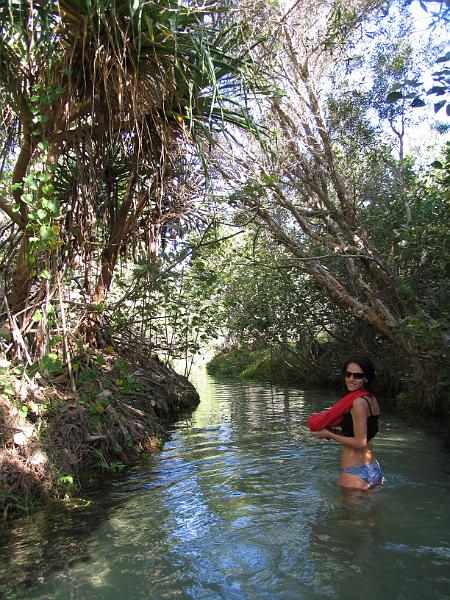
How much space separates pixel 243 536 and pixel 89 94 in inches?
165

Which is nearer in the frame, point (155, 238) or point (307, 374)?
point (155, 238)

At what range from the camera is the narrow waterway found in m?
2.98

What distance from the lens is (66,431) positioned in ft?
16.6

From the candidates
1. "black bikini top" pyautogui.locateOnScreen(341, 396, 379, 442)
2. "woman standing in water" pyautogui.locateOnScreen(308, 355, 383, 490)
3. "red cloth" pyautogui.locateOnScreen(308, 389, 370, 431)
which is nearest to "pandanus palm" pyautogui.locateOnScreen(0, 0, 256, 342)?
"woman standing in water" pyautogui.locateOnScreen(308, 355, 383, 490)

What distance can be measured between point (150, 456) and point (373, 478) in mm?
2796

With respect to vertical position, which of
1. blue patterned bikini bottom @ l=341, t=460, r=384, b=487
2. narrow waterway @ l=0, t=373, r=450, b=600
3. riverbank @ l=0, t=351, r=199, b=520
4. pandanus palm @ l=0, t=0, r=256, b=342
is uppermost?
pandanus palm @ l=0, t=0, r=256, b=342

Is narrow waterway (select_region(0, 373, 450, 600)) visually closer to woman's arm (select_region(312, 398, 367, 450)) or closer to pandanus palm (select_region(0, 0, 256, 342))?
woman's arm (select_region(312, 398, 367, 450))

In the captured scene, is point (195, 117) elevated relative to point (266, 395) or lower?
elevated

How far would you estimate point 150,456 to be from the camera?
629cm

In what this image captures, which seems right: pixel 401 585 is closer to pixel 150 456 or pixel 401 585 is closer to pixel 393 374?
pixel 150 456

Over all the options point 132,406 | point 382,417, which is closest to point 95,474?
point 132,406

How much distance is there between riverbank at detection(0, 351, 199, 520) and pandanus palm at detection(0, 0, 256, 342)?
1.06m

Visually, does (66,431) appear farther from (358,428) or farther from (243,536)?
(358,428)

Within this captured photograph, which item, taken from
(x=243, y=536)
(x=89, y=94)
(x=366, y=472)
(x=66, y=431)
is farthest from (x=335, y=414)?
(x=89, y=94)
